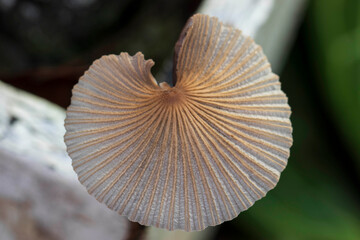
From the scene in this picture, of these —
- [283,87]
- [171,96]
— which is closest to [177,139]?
[171,96]

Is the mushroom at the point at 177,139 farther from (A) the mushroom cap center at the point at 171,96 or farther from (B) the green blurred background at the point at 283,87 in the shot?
(B) the green blurred background at the point at 283,87

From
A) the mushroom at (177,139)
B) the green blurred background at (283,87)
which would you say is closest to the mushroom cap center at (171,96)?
the mushroom at (177,139)

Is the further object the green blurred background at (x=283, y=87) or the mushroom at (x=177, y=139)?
the green blurred background at (x=283, y=87)

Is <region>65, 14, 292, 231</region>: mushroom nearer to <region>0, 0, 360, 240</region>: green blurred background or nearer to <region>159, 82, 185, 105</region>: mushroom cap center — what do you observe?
<region>159, 82, 185, 105</region>: mushroom cap center

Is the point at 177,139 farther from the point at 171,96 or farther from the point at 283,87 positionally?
the point at 283,87

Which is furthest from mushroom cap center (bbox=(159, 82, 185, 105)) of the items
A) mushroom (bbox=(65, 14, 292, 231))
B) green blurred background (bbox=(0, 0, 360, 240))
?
green blurred background (bbox=(0, 0, 360, 240))

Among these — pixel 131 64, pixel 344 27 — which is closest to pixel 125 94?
pixel 131 64
